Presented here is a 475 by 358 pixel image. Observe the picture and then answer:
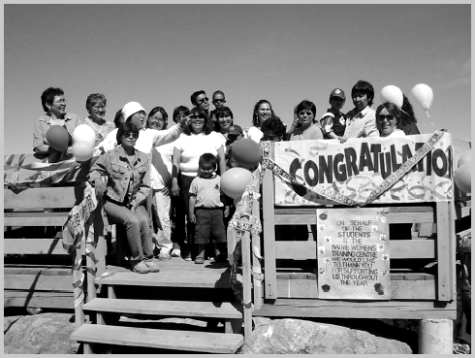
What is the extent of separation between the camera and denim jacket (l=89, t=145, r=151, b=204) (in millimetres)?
4949

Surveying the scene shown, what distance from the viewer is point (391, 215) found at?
419cm

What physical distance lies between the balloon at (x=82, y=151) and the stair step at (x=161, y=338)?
77.4 inches

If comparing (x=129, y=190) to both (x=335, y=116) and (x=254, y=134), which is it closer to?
(x=254, y=134)

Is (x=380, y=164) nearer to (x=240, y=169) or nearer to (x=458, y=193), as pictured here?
(x=458, y=193)

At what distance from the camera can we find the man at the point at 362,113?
17.2ft

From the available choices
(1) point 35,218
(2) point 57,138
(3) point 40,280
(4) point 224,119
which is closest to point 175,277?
(3) point 40,280

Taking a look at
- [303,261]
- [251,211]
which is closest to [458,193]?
[303,261]

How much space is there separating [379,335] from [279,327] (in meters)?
1.18

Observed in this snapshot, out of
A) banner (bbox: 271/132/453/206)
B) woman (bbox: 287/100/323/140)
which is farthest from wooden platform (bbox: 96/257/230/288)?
woman (bbox: 287/100/323/140)

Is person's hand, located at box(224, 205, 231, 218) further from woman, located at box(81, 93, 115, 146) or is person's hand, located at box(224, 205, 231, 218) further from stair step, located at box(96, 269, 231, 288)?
woman, located at box(81, 93, 115, 146)

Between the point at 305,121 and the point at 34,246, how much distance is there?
3851 millimetres

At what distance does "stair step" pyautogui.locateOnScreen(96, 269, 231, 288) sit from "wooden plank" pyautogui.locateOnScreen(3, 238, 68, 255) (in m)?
0.79

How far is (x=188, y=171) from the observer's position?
18.1ft

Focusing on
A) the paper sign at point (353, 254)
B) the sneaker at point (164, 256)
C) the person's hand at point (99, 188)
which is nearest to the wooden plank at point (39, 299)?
the sneaker at point (164, 256)
